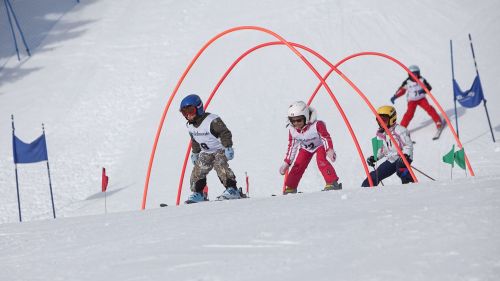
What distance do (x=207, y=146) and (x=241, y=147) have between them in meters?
8.40

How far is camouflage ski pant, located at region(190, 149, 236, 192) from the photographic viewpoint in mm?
9812

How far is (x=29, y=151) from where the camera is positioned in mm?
15578

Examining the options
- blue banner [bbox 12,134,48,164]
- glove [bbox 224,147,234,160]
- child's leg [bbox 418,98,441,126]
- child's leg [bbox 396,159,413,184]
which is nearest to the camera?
glove [bbox 224,147,234,160]

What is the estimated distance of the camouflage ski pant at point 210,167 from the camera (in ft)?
32.2

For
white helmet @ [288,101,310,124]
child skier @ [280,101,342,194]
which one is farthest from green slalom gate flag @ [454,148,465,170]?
white helmet @ [288,101,310,124]

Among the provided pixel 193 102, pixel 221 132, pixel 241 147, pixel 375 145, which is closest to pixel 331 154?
pixel 375 145

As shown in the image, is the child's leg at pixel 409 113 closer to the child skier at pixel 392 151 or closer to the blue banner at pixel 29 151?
the child skier at pixel 392 151

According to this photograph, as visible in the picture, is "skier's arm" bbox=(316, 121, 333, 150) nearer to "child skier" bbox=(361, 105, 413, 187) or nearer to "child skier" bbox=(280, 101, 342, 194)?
"child skier" bbox=(280, 101, 342, 194)

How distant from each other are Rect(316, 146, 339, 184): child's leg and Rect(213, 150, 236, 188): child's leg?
1.26 metres

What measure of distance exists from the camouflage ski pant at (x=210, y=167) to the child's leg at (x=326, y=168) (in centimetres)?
127

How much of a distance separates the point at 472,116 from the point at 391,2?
417 inches

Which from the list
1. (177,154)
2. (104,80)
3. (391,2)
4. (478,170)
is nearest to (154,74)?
(104,80)

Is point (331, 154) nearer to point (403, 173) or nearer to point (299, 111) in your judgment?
point (299, 111)

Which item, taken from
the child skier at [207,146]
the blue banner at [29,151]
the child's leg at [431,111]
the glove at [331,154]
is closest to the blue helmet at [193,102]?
the child skier at [207,146]
